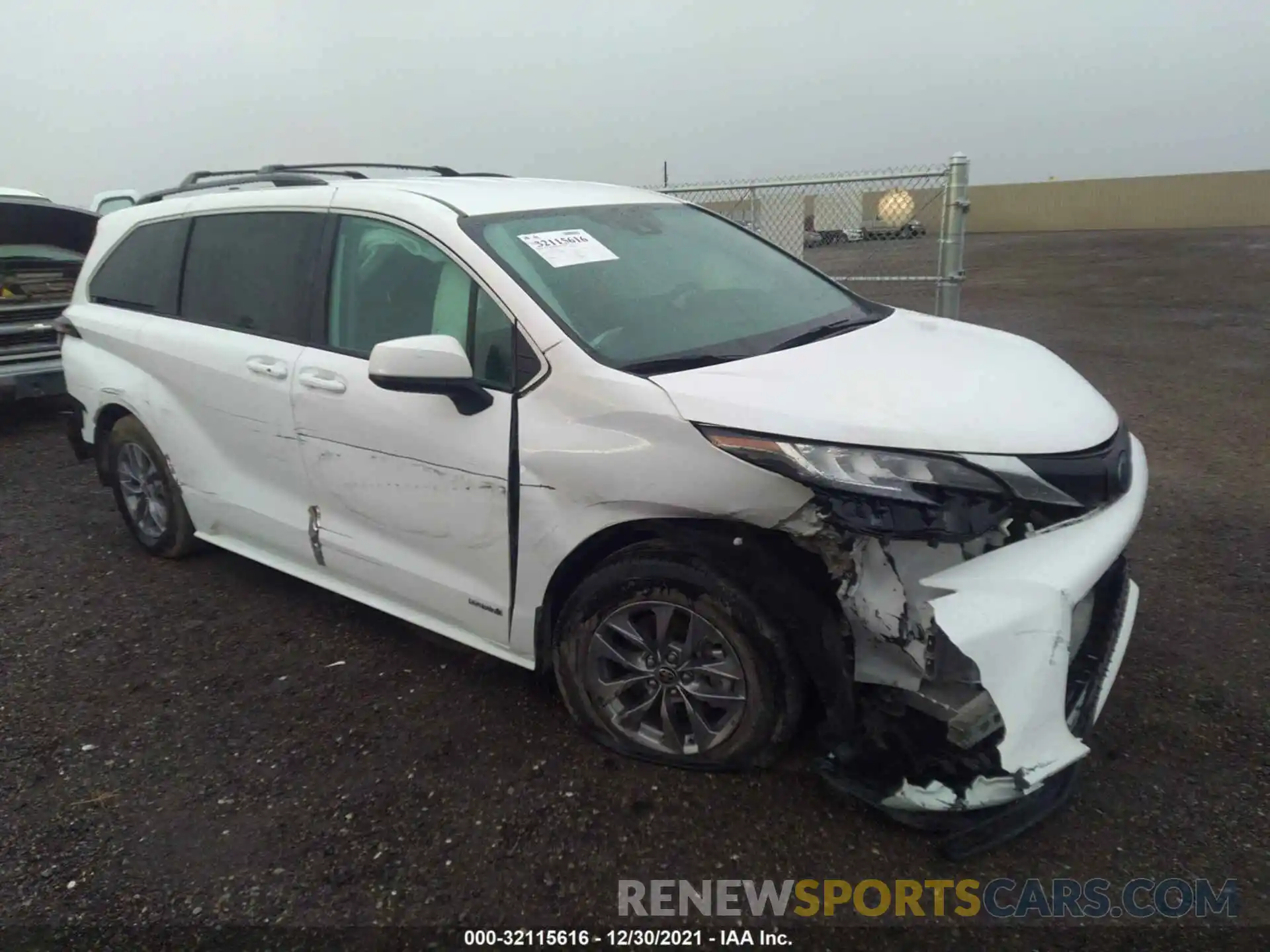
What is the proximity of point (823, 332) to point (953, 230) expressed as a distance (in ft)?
12.4

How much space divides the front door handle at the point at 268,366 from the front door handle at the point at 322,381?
119mm

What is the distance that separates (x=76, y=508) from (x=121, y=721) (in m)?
2.82

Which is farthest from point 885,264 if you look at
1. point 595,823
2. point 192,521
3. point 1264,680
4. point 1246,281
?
point 1246,281

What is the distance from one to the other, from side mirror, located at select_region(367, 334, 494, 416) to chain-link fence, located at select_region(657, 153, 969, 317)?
4.43 metres

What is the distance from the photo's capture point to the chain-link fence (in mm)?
6434

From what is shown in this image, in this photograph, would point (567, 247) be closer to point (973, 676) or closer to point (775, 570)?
point (775, 570)

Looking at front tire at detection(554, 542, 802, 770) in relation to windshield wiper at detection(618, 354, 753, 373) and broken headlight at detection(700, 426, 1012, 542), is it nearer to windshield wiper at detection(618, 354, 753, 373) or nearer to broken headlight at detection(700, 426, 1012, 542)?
broken headlight at detection(700, 426, 1012, 542)

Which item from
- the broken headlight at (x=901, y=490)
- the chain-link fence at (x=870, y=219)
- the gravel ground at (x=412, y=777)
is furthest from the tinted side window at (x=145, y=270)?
the chain-link fence at (x=870, y=219)

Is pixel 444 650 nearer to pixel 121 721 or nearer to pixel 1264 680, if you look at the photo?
pixel 121 721

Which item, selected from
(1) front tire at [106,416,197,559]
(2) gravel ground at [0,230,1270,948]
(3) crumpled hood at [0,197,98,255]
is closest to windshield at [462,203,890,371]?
(2) gravel ground at [0,230,1270,948]

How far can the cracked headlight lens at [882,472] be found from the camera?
7.34ft

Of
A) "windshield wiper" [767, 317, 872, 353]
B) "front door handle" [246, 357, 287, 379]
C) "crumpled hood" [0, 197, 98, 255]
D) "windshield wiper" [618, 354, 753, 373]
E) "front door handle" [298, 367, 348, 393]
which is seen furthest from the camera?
"crumpled hood" [0, 197, 98, 255]

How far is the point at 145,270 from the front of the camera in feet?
13.9

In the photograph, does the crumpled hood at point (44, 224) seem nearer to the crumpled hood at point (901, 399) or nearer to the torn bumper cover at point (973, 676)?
the crumpled hood at point (901, 399)
